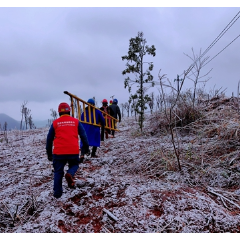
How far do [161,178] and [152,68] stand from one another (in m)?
5.21

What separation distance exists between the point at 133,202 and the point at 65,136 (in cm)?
150

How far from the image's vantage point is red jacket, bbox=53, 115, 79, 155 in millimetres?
2963

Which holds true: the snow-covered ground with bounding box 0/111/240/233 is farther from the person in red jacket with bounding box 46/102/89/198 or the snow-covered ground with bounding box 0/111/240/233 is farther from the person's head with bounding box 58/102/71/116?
the person's head with bounding box 58/102/71/116

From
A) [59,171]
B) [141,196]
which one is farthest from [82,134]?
[141,196]

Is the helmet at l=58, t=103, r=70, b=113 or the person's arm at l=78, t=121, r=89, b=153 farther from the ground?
the helmet at l=58, t=103, r=70, b=113

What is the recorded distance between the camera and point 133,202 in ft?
7.95

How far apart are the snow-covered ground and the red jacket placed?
2.07 ft

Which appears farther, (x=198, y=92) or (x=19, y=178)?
(x=198, y=92)

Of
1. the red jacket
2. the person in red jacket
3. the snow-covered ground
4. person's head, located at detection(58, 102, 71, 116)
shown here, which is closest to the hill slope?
the snow-covered ground

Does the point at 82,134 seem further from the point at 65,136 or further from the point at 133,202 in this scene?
the point at 133,202

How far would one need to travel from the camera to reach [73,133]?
309cm

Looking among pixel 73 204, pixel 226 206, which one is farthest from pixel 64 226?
pixel 226 206

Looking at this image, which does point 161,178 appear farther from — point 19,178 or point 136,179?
point 19,178
